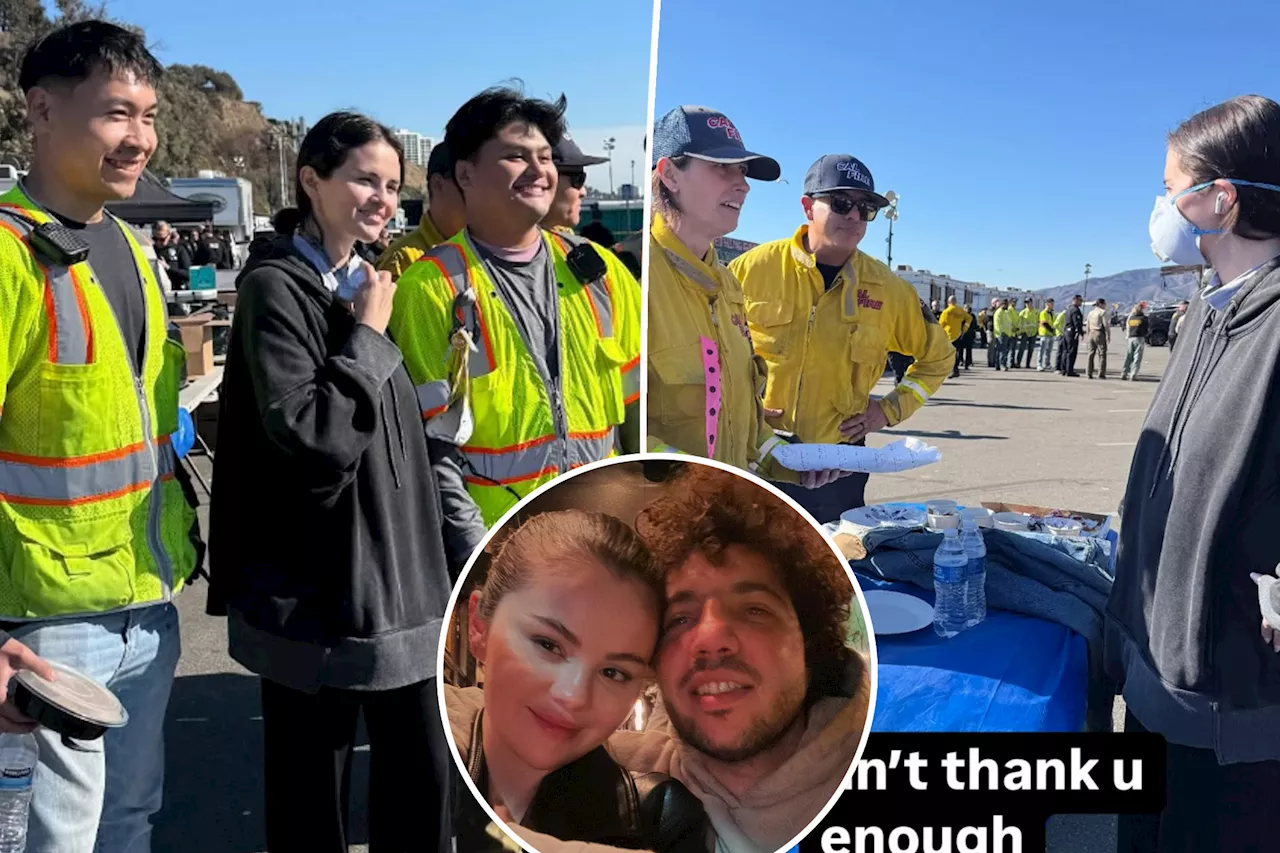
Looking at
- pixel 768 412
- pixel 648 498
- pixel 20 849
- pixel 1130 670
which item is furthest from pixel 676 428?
pixel 20 849

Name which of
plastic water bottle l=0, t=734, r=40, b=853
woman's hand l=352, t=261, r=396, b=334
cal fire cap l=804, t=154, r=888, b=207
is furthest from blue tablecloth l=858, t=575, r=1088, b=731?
plastic water bottle l=0, t=734, r=40, b=853

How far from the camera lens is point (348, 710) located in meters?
1.73

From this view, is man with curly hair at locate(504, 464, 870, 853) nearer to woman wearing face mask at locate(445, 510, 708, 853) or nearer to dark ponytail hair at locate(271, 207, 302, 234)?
woman wearing face mask at locate(445, 510, 708, 853)

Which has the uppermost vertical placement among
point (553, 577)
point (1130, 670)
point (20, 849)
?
point (553, 577)

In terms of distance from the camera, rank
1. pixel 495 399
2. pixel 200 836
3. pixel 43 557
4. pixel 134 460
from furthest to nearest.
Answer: pixel 200 836
pixel 495 399
pixel 134 460
pixel 43 557

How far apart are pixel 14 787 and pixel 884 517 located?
66.6 inches

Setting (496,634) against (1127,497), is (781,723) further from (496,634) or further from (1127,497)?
(1127,497)

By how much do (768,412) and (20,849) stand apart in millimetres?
1393

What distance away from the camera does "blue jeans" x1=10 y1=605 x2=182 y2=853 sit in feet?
4.74

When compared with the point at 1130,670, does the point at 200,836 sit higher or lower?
lower

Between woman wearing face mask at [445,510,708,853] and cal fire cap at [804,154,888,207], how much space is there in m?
0.78

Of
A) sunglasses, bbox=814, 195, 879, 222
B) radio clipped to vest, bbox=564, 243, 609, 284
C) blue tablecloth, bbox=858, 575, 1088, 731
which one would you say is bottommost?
blue tablecloth, bbox=858, 575, 1088, 731

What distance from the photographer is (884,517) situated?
2186 mm

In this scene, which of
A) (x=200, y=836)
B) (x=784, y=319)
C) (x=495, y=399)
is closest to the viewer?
(x=495, y=399)
